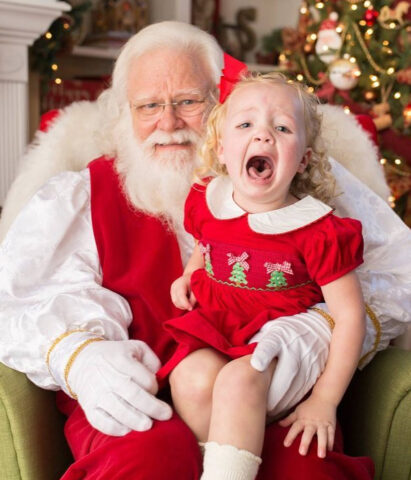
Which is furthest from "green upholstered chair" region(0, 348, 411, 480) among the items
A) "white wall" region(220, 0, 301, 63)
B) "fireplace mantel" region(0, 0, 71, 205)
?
"white wall" region(220, 0, 301, 63)

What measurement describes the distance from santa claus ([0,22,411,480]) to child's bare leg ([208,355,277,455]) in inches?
1.6

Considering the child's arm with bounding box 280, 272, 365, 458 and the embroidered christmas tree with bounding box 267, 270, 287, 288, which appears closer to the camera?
the child's arm with bounding box 280, 272, 365, 458

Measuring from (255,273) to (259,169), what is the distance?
227mm

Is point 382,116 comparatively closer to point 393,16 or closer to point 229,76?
point 393,16

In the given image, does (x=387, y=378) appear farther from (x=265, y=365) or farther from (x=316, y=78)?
(x=316, y=78)

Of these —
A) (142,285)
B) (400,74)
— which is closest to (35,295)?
(142,285)

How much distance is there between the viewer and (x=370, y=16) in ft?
14.1

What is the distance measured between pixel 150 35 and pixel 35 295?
796 millimetres

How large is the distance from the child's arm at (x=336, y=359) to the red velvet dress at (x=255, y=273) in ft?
0.13

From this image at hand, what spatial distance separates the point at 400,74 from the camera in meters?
4.17

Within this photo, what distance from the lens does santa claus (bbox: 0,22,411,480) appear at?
4.79 feet

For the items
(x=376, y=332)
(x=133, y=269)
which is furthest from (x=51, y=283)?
(x=376, y=332)

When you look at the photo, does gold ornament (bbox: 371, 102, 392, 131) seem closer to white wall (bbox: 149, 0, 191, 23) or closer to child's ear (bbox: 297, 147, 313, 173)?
white wall (bbox: 149, 0, 191, 23)

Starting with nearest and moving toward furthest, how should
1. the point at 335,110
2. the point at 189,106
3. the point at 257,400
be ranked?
the point at 257,400 < the point at 189,106 < the point at 335,110
